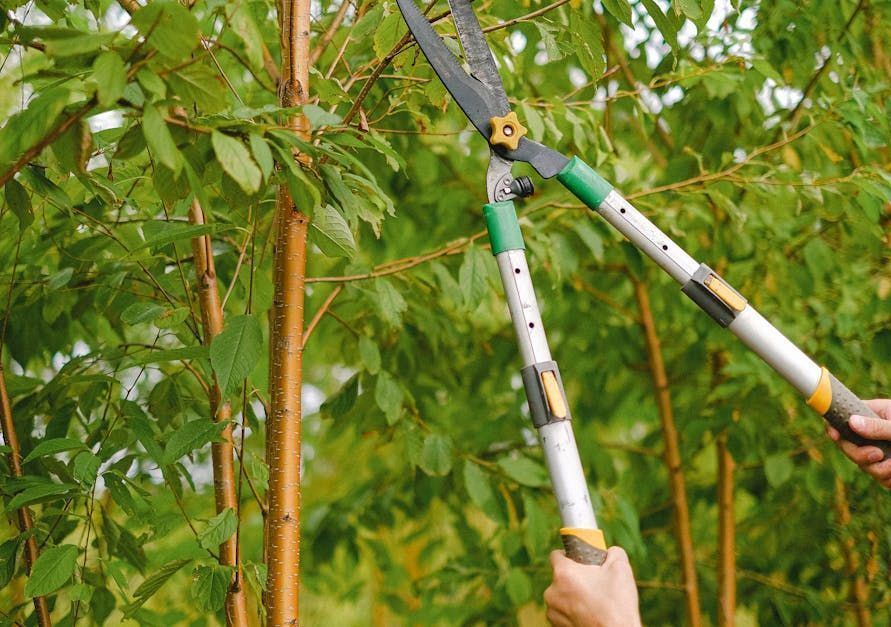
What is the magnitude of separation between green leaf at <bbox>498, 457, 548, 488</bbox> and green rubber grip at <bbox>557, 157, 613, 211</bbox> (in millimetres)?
805

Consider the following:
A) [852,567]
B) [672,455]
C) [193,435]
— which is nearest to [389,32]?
[193,435]

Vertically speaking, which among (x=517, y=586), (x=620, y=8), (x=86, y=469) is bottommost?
(x=517, y=586)

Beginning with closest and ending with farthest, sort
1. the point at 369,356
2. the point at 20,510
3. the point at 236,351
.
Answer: the point at 236,351
the point at 20,510
the point at 369,356

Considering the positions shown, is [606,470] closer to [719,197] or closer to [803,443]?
[803,443]

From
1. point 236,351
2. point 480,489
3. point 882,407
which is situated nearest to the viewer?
point 236,351

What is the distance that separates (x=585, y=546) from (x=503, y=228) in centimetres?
42

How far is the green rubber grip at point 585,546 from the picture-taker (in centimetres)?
103

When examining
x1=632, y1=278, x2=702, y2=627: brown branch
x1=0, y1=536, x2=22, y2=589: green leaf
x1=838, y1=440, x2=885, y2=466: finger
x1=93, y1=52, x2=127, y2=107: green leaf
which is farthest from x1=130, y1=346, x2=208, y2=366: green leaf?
x1=632, y1=278, x2=702, y2=627: brown branch

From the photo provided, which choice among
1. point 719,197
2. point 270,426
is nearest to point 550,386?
point 270,426

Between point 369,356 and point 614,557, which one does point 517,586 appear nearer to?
point 369,356

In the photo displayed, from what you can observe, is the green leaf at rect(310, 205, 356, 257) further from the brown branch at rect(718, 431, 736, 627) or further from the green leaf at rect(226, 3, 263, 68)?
the brown branch at rect(718, 431, 736, 627)

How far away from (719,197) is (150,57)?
1247mm

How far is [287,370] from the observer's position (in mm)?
1263

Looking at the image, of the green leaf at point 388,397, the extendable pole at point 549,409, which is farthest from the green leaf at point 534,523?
the extendable pole at point 549,409
